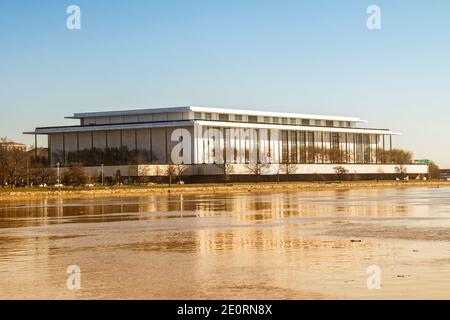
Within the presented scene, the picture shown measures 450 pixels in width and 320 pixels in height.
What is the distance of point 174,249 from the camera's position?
100 ft

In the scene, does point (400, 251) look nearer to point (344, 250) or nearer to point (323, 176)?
point (344, 250)

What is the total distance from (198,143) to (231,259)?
462ft

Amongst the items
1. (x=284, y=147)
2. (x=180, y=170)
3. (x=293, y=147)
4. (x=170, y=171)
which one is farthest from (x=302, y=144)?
(x=170, y=171)

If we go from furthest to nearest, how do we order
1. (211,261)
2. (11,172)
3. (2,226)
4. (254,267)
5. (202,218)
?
1. (11,172)
2. (202,218)
3. (2,226)
4. (211,261)
5. (254,267)

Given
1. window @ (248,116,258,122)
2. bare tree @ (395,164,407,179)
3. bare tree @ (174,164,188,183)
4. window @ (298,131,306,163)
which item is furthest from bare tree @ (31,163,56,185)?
bare tree @ (395,164,407,179)

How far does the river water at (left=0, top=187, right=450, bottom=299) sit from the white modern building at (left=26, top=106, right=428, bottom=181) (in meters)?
113

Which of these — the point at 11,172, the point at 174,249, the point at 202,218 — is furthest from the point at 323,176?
the point at 174,249

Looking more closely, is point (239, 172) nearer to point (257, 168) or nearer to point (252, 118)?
point (257, 168)

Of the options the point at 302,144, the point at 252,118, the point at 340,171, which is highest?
the point at 252,118

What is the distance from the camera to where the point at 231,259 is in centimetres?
2683

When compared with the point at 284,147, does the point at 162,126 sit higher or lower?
higher

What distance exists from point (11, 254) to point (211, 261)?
796cm

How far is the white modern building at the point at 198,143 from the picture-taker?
167 meters

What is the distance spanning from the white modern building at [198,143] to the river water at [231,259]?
113063 millimetres
